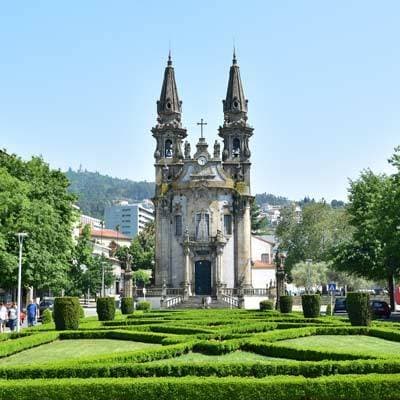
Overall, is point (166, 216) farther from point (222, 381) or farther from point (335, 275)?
point (222, 381)

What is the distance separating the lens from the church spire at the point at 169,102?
72562mm

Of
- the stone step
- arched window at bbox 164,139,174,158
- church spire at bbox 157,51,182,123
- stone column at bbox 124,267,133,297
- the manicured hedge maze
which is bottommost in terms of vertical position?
the manicured hedge maze

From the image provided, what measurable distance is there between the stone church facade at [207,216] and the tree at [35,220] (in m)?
17.5

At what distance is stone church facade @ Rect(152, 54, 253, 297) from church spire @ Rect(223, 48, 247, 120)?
0.43 ft

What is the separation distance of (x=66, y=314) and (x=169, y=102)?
154ft

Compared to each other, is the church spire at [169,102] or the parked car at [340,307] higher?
the church spire at [169,102]

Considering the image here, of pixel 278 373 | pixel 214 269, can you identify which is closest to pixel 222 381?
pixel 278 373

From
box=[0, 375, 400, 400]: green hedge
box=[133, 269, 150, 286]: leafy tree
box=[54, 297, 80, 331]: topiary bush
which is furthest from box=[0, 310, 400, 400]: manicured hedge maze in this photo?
box=[133, 269, 150, 286]: leafy tree

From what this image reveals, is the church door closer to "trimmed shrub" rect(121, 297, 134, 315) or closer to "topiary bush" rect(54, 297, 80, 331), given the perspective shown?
"trimmed shrub" rect(121, 297, 134, 315)

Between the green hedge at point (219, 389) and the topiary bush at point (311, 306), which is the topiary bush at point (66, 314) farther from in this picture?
the green hedge at point (219, 389)

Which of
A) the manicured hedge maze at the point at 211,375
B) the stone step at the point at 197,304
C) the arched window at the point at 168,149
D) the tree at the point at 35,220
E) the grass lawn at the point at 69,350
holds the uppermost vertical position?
the arched window at the point at 168,149

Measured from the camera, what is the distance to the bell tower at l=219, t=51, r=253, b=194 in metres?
70.4

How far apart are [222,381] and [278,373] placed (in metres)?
2.52

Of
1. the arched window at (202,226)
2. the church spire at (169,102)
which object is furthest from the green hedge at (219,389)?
the church spire at (169,102)
